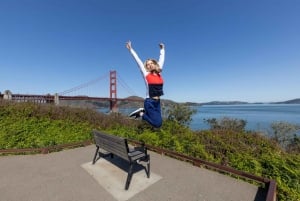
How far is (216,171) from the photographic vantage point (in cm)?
358

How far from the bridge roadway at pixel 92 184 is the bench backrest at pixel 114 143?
1.84 ft

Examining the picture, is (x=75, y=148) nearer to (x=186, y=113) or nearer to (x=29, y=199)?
(x=29, y=199)

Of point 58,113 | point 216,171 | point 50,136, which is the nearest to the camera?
point 216,171

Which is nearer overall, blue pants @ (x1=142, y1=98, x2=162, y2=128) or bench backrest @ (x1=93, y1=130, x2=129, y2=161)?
blue pants @ (x1=142, y1=98, x2=162, y2=128)

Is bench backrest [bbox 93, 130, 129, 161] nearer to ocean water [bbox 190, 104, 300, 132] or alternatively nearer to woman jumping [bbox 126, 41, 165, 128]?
woman jumping [bbox 126, 41, 165, 128]

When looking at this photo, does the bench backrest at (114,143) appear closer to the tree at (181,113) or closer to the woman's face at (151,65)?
the woman's face at (151,65)

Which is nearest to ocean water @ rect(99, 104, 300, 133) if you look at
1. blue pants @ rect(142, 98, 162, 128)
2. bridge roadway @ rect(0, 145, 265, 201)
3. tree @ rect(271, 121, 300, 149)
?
tree @ rect(271, 121, 300, 149)

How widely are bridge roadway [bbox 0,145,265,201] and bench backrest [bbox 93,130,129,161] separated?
1.84ft

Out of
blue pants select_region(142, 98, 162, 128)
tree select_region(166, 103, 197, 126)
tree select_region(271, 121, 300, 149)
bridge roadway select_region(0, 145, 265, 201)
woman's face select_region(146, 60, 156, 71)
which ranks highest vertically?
woman's face select_region(146, 60, 156, 71)

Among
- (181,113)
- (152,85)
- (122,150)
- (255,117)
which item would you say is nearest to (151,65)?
(152,85)

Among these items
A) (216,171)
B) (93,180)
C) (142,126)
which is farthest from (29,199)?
(142,126)

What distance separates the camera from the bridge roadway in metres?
2.61

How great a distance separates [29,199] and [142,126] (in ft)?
16.9

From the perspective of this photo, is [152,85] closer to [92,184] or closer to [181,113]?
[92,184]
